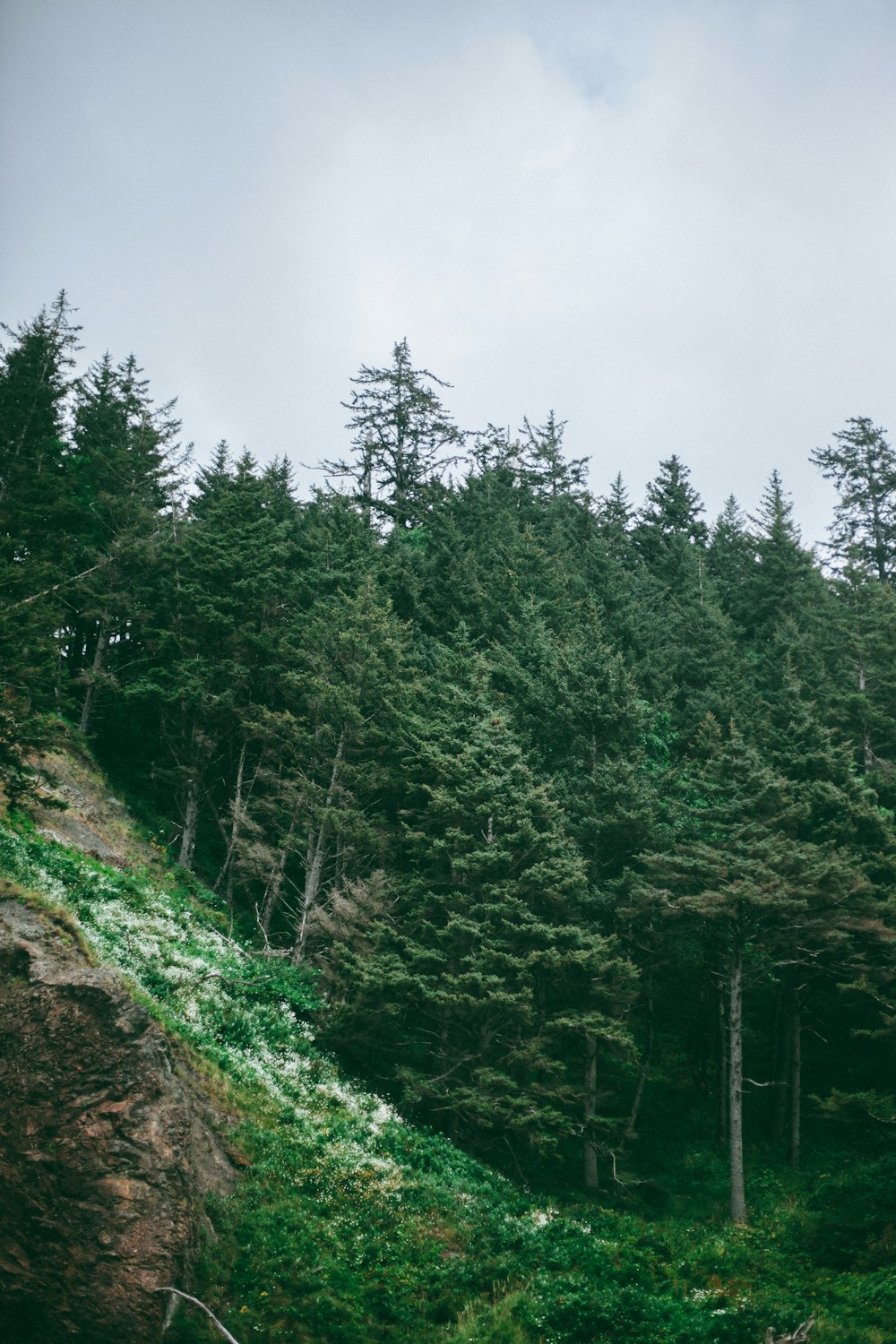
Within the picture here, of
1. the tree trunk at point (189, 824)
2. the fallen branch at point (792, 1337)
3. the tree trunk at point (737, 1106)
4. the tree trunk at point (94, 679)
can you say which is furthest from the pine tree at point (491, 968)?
the tree trunk at point (94, 679)

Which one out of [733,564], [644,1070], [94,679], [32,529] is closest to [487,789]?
[644,1070]

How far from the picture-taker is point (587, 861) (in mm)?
24094

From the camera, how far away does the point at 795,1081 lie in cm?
2372

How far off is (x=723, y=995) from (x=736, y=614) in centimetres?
2763

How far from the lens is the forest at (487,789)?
2048 cm

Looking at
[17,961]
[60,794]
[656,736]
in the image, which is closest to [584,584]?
[656,736]

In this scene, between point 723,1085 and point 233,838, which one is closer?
point 723,1085

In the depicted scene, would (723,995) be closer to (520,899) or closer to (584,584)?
(520,899)

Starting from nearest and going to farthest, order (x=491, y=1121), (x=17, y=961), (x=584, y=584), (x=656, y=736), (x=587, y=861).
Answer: (x=17, y=961)
(x=491, y=1121)
(x=587, y=861)
(x=656, y=736)
(x=584, y=584)

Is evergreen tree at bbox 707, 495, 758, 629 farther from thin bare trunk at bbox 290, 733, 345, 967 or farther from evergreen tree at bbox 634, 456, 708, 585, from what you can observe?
thin bare trunk at bbox 290, 733, 345, 967

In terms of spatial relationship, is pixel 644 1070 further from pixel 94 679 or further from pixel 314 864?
pixel 94 679

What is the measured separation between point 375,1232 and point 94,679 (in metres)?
21.1

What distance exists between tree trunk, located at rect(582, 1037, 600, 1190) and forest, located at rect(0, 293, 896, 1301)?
0.11 m

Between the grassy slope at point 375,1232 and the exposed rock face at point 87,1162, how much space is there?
39.2 inches
